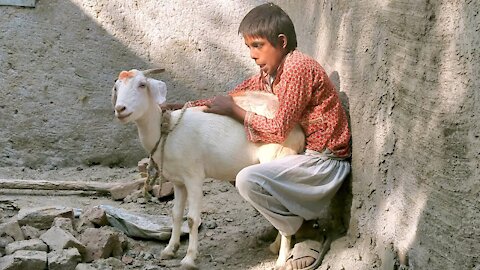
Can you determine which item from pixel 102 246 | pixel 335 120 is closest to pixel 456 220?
pixel 335 120

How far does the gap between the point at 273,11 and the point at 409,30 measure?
3.42 ft

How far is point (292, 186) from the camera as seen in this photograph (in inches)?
144

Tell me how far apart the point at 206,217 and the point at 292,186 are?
50.8 inches

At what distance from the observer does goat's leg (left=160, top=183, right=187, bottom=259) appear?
160 inches

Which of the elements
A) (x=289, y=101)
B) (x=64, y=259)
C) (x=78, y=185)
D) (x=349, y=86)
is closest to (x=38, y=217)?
(x=64, y=259)

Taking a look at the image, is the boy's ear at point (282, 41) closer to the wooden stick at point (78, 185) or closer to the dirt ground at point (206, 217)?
the dirt ground at point (206, 217)

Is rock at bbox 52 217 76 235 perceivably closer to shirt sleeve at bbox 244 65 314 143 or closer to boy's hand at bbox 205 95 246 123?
boy's hand at bbox 205 95 246 123

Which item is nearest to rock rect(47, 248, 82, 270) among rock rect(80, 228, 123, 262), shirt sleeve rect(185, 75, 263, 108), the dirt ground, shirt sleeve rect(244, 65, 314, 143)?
rock rect(80, 228, 123, 262)

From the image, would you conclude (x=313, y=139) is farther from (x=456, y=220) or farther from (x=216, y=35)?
(x=216, y=35)

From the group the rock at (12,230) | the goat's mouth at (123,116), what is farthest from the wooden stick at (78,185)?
the goat's mouth at (123,116)

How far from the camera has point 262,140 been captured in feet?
12.5

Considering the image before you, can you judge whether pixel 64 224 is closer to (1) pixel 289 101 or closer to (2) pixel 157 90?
(2) pixel 157 90

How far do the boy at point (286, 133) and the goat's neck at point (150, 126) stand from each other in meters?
0.38

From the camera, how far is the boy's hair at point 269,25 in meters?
3.80
